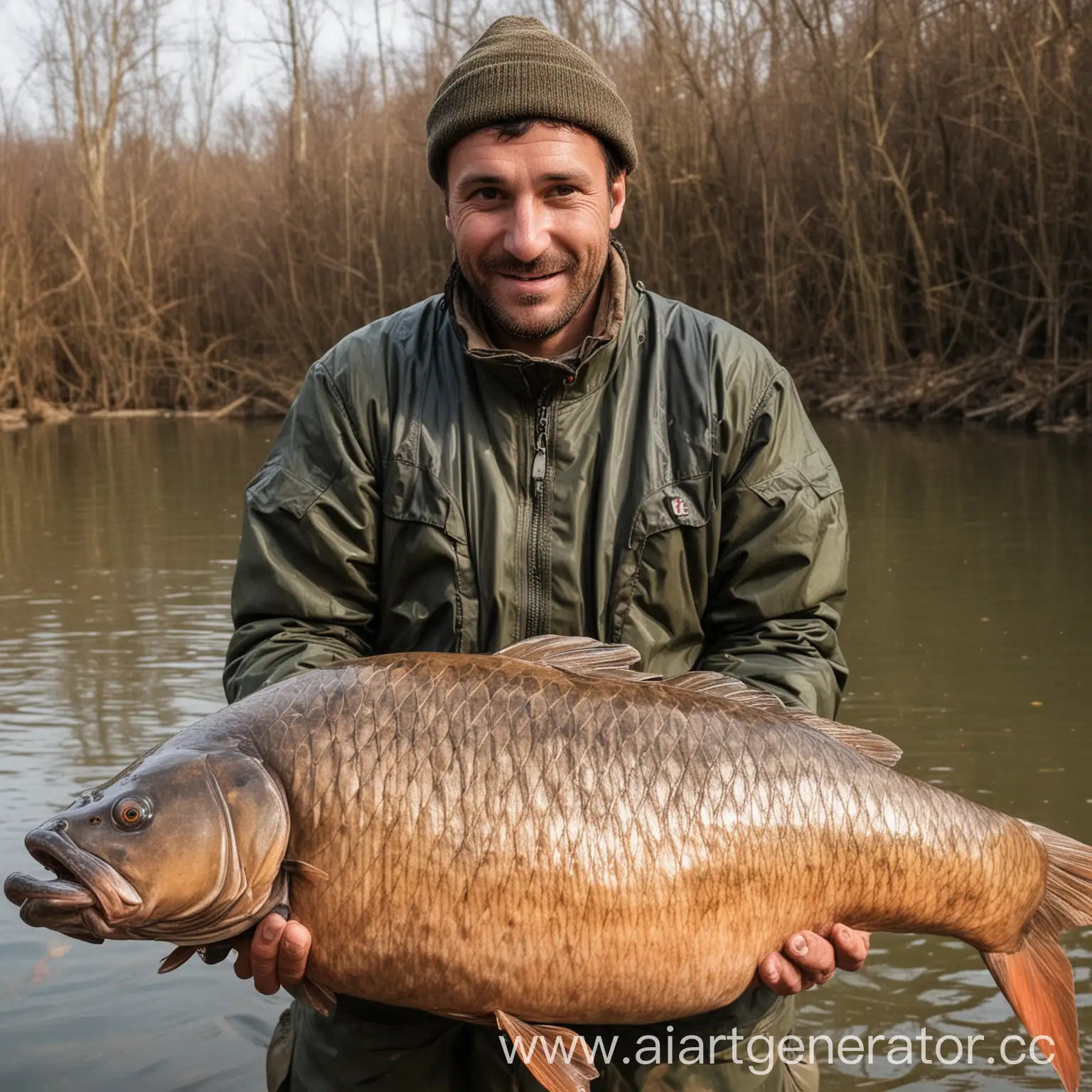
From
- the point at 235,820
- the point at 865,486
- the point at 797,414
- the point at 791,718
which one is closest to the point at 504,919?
the point at 235,820

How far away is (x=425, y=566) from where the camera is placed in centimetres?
264

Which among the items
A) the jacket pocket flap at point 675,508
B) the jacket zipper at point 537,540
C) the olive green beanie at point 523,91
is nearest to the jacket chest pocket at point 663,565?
the jacket pocket flap at point 675,508

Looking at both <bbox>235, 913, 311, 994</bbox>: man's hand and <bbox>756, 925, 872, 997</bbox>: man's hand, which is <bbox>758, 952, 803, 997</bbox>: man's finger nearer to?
<bbox>756, 925, 872, 997</bbox>: man's hand

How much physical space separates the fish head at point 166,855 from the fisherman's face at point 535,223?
97 centimetres

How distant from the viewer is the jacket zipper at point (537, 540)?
2.60m

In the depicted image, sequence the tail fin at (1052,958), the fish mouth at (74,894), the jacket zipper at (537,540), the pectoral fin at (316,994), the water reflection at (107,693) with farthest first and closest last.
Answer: the water reflection at (107,693) < the jacket zipper at (537,540) < the tail fin at (1052,958) < the pectoral fin at (316,994) < the fish mouth at (74,894)

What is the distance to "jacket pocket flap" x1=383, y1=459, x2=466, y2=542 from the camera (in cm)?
261

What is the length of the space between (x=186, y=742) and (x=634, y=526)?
87cm

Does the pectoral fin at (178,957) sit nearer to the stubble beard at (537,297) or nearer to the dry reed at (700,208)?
the stubble beard at (537,297)

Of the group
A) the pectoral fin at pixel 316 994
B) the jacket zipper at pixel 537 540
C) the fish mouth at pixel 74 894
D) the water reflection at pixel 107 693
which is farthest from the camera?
the water reflection at pixel 107 693

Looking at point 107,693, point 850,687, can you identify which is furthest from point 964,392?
point 107,693

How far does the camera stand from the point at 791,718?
7.62ft

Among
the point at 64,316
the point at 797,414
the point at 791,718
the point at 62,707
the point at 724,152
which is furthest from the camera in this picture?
the point at 64,316

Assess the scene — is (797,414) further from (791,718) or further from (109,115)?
(109,115)
